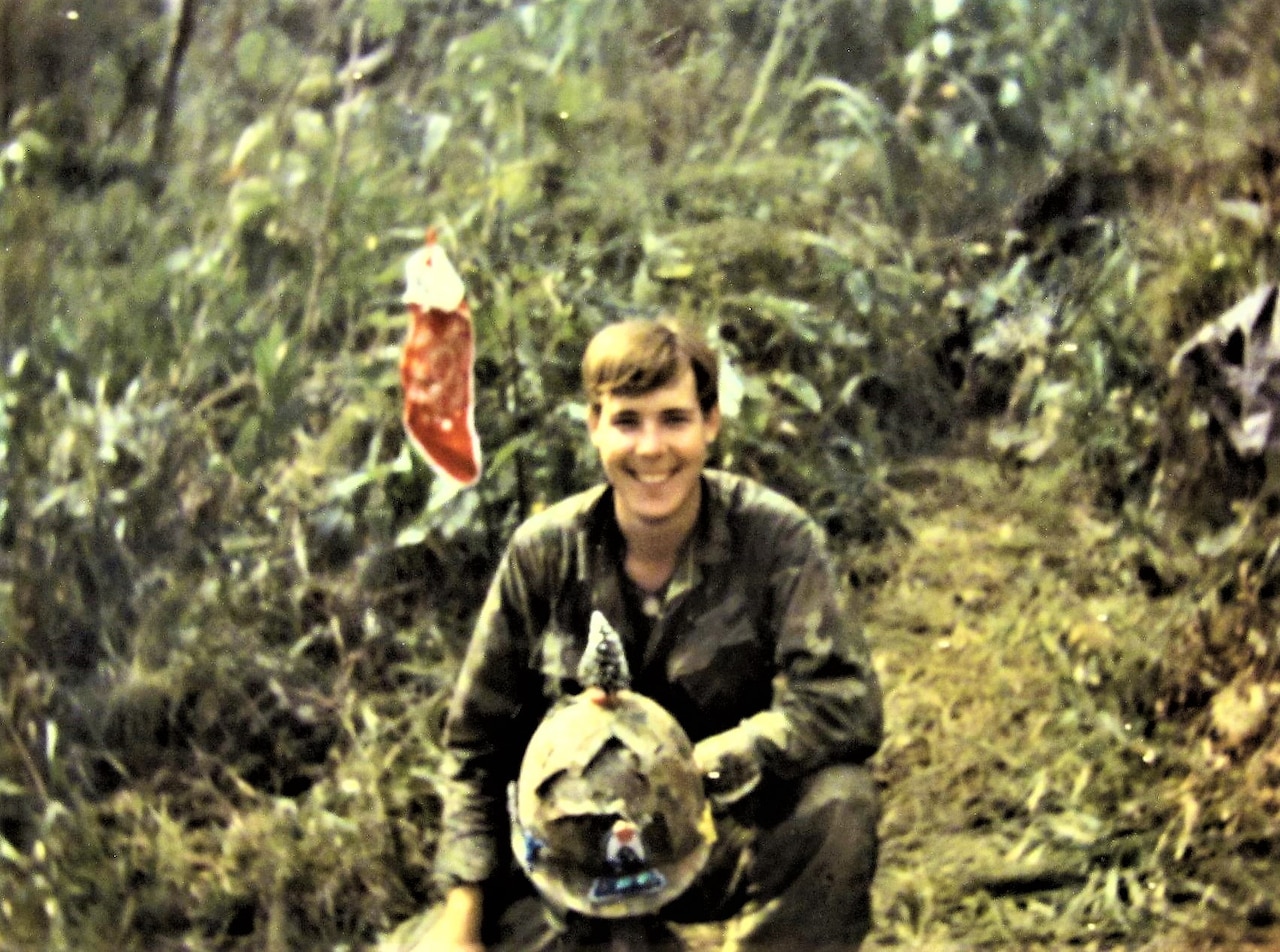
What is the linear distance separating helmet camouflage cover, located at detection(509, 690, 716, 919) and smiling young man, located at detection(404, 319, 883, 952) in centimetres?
4

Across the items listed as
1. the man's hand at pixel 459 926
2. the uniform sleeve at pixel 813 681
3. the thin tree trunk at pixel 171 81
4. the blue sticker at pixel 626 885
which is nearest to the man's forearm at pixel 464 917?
the man's hand at pixel 459 926

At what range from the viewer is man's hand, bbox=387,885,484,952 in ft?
3.64

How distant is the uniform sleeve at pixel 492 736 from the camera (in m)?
1.11

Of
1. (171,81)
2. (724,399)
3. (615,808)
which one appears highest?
(171,81)

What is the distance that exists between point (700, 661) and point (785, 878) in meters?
0.17

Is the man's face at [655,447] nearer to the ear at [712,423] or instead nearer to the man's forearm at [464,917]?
the ear at [712,423]

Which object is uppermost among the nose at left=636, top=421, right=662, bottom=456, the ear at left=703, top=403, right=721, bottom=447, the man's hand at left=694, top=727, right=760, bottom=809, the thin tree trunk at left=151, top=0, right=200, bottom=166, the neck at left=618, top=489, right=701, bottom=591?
the thin tree trunk at left=151, top=0, right=200, bottom=166

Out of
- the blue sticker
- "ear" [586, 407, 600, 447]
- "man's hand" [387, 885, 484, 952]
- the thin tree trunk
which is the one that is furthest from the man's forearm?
the thin tree trunk

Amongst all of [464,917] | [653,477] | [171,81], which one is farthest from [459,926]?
[171,81]

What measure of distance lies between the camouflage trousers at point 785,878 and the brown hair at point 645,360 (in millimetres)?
294

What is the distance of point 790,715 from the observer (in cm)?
107

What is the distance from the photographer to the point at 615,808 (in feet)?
3.25

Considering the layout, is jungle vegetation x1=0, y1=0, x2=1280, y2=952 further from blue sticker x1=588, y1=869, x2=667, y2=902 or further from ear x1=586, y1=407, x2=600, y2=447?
blue sticker x1=588, y1=869, x2=667, y2=902

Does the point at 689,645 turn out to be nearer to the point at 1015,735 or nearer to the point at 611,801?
the point at 611,801
